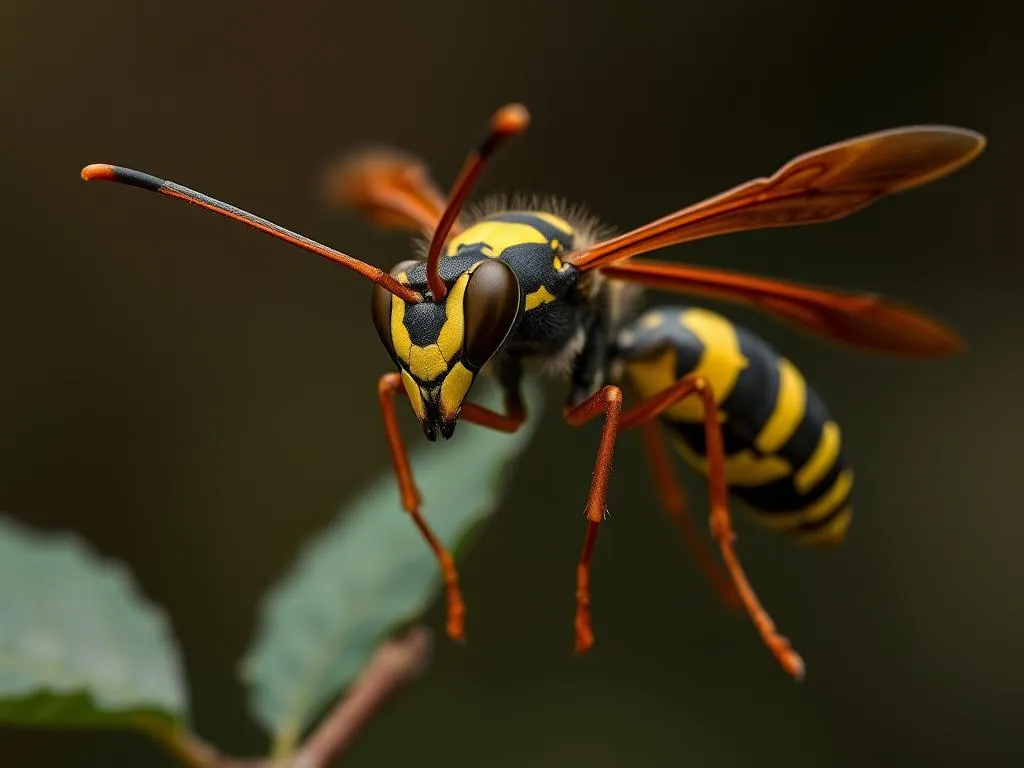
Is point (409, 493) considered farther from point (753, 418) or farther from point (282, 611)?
point (753, 418)

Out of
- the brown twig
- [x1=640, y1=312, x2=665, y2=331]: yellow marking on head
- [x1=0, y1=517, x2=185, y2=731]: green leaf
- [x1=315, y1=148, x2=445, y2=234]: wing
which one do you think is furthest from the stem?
[x1=315, y1=148, x2=445, y2=234]: wing

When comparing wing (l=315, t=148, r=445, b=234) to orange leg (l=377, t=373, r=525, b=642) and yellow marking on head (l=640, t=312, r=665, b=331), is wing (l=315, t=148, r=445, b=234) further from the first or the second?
orange leg (l=377, t=373, r=525, b=642)

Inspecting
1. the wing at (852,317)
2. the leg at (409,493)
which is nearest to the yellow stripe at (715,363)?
the wing at (852,317)

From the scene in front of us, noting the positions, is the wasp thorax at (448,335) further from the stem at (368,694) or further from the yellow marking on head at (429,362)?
the stem at (368,694)

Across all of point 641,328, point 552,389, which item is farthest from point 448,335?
point 552,389

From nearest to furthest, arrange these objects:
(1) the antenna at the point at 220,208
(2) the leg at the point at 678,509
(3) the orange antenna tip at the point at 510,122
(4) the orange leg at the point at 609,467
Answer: (3) the orange antenna tip at the point at 510,122 < (1) the antenna at the point at 220,208 < (4) the orange leg at the point at 609,467 < (2) the leg at the point at 678,509
